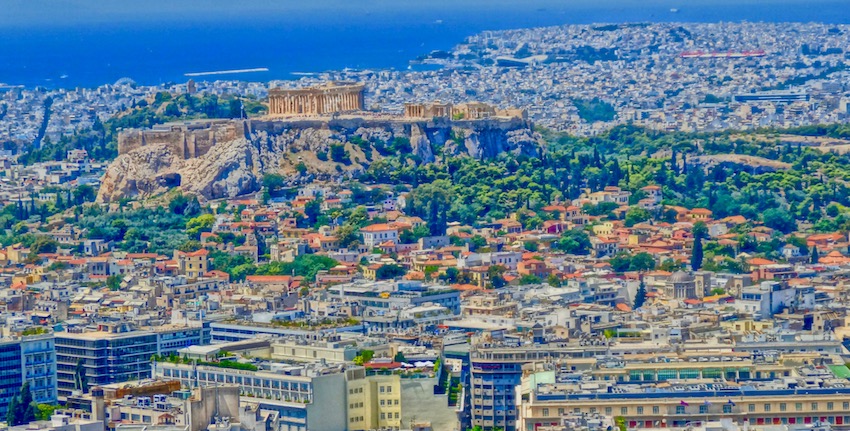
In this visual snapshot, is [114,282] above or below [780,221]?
below

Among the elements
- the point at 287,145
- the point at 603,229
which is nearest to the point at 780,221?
the point at 603,229

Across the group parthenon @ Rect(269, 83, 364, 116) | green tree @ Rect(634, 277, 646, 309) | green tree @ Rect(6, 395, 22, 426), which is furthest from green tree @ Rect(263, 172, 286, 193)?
green tree @ Rect(6, 395, 22, 426)

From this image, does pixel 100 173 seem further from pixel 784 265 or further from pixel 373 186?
pixel 784 265

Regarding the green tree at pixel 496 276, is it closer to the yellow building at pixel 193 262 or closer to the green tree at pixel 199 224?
the yellow building at pixel 193 262

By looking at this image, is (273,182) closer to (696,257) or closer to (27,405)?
(696,257)

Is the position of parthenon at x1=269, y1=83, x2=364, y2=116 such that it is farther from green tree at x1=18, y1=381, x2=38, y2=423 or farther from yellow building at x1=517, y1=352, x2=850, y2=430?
yellow building at x1=517, y1=352, x2=850, y2=430

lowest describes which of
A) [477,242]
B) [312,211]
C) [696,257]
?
[696,257]
